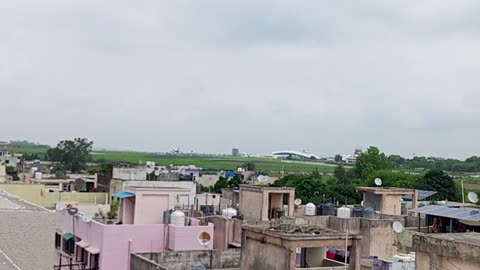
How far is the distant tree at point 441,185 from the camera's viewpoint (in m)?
57.5

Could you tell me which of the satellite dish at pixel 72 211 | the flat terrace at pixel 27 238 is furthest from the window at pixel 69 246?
the flat terrace at pixel 27 238

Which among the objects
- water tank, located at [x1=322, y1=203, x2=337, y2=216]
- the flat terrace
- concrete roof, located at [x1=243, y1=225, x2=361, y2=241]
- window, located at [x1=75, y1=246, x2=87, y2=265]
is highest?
the flat terrace

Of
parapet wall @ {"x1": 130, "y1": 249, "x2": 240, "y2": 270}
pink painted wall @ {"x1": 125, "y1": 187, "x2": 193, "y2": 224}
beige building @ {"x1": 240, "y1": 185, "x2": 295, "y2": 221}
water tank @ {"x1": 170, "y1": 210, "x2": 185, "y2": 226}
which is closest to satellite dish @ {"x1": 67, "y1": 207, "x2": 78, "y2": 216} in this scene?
pink painted wall @ {"x1": 125, "y1": 187, "x2": 193, "y2": 224}

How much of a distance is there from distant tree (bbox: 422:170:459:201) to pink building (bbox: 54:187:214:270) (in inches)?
1596

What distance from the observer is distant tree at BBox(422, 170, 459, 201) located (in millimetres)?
57469

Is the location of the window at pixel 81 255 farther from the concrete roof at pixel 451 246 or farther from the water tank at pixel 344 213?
the concrete roof at pixel 451 246

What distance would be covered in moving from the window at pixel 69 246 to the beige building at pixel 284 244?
931 cm

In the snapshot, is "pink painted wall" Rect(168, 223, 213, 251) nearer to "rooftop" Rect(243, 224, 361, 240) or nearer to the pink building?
the pink building

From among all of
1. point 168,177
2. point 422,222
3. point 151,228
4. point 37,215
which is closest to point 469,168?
point 168,177

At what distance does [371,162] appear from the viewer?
246 ft

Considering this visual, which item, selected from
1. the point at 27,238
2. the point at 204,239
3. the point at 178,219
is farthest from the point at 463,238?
the point at 178,219

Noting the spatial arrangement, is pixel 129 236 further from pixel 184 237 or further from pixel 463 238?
pixel 463 238

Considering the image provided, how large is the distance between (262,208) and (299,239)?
12.0 meters

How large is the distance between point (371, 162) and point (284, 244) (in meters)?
63.3
